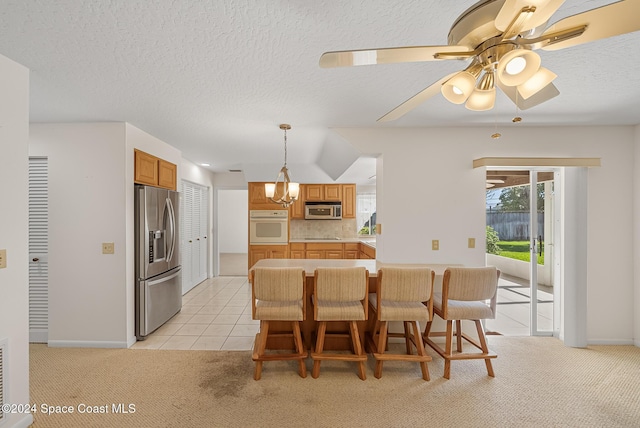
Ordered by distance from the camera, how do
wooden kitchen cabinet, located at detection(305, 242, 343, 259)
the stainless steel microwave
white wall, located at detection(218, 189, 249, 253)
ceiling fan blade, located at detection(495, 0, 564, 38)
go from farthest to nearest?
white wall, located at detection(218, 189, 249, 253), the stainless steel microwave, wooden kitchen cabinet, located at detection(305, 242, 343, 259), ceiling fan blade, located at detection(495, 0, 564, 38)

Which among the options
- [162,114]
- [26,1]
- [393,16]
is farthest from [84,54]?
[393,16]

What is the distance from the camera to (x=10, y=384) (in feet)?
5.81

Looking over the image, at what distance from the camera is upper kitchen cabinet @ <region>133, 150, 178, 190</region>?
10.2ft

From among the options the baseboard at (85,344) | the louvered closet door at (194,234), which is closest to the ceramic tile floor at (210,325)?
the baseboard at (85,344)

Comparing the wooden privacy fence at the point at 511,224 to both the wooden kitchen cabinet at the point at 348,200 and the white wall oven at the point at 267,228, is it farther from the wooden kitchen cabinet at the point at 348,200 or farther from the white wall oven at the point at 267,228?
the white wall oven at the point at 267,228

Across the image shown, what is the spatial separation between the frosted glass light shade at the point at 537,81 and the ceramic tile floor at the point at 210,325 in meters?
3.04

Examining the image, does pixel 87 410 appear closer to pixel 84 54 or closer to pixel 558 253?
pixel 84 54

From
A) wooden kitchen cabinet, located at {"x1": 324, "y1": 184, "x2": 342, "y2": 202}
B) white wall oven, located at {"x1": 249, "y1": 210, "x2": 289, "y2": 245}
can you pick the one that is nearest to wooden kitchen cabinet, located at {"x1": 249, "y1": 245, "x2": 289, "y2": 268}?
white wall oven, located at {"x1": 249, "y1": 210, "x2": 289, "y2": 245}

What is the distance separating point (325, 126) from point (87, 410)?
3095mm

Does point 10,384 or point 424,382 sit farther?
point 424,382

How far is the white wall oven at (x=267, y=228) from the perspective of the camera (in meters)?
5.86

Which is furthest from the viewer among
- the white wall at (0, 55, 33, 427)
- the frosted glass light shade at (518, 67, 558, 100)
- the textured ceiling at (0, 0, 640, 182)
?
the white wall at (0, 55, 33, 427)

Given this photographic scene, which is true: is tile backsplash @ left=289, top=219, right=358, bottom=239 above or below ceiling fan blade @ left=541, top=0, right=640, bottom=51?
below

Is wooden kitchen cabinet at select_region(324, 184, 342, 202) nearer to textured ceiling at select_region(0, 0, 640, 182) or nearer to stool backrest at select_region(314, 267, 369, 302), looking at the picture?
textured ceiling at select_region(0, 0, 640, 182)
